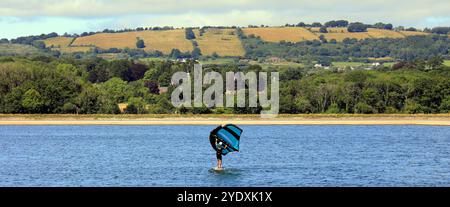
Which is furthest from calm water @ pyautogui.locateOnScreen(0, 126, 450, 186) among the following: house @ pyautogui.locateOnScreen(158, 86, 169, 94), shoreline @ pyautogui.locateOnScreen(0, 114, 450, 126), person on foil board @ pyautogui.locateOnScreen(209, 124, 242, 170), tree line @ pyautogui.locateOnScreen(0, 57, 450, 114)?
house @ pyautogui.locateOnScreen(158, 86, 169, 94)

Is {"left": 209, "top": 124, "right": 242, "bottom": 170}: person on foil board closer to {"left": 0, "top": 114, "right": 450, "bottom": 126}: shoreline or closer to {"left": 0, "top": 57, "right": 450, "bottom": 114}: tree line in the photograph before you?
{"left": 0, "top": 114, "right": 450, "bottom": 126}: shoreline

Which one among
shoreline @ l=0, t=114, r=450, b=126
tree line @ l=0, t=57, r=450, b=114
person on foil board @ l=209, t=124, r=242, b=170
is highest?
person on foil board @ l=209, t=124, r=242, b=170

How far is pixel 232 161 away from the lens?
49.2 m

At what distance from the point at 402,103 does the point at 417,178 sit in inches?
2874

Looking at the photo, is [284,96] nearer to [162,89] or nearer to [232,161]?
[162,89]

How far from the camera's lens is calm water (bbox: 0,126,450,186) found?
38469 mm

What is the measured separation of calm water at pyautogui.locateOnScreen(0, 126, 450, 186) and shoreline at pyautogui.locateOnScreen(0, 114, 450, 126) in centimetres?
2099

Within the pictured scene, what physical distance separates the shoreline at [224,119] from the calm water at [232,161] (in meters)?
21.0

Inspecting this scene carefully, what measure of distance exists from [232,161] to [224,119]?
52.6 meters

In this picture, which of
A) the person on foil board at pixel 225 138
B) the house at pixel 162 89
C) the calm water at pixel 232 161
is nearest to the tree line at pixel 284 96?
the house at pixel 162 89

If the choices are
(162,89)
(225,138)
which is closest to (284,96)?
(162,89)

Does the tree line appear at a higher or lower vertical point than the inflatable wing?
lower
